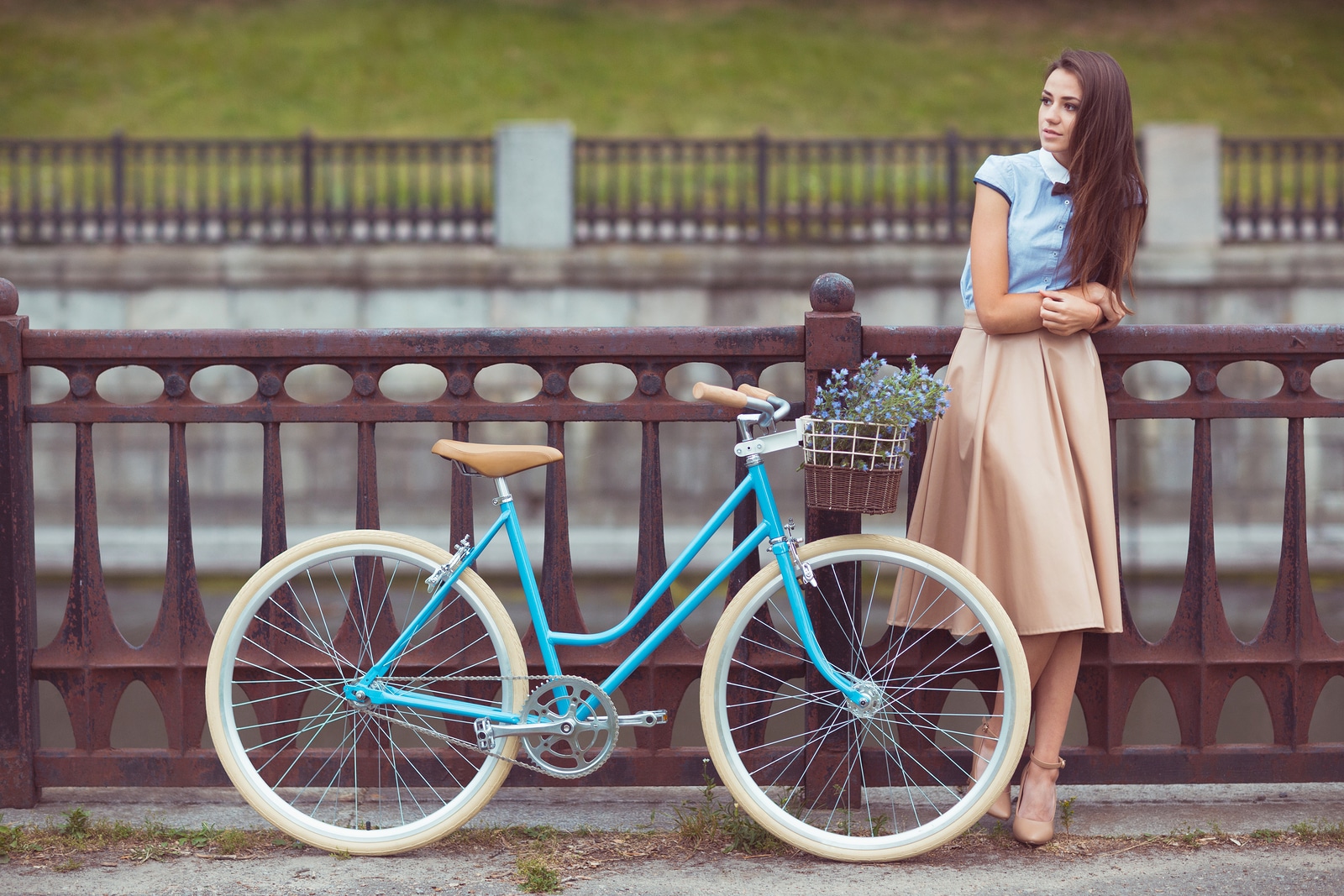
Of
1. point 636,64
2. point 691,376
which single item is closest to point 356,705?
point 691,376

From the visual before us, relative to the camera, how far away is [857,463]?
3.12m

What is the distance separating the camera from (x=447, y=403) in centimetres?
366

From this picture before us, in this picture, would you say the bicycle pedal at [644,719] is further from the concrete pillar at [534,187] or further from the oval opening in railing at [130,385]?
the oval opening in railing at [130,385]

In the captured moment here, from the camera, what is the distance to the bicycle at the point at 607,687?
10.8 feet

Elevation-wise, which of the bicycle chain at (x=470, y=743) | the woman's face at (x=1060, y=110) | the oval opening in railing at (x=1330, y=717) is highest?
the woman's face at (x=1060, y=110)

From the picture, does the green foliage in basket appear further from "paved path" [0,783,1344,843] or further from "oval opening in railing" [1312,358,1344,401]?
"oval opening in railing" [1312,358,1344,401]

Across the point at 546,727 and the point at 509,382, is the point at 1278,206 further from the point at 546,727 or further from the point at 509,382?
the point at 546,727

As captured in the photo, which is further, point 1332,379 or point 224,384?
point 1332,379

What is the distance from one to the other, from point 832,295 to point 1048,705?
4.27ft

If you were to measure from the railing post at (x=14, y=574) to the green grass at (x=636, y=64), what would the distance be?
67.9 ft

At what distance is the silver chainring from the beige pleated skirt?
33.0 inches

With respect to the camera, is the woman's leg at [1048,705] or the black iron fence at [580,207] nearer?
the woman's leg at [1048,705]

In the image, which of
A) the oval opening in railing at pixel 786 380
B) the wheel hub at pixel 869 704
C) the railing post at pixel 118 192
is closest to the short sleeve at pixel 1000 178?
the wheel hub at pixel 869 704

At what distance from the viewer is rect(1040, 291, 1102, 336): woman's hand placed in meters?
3.33
